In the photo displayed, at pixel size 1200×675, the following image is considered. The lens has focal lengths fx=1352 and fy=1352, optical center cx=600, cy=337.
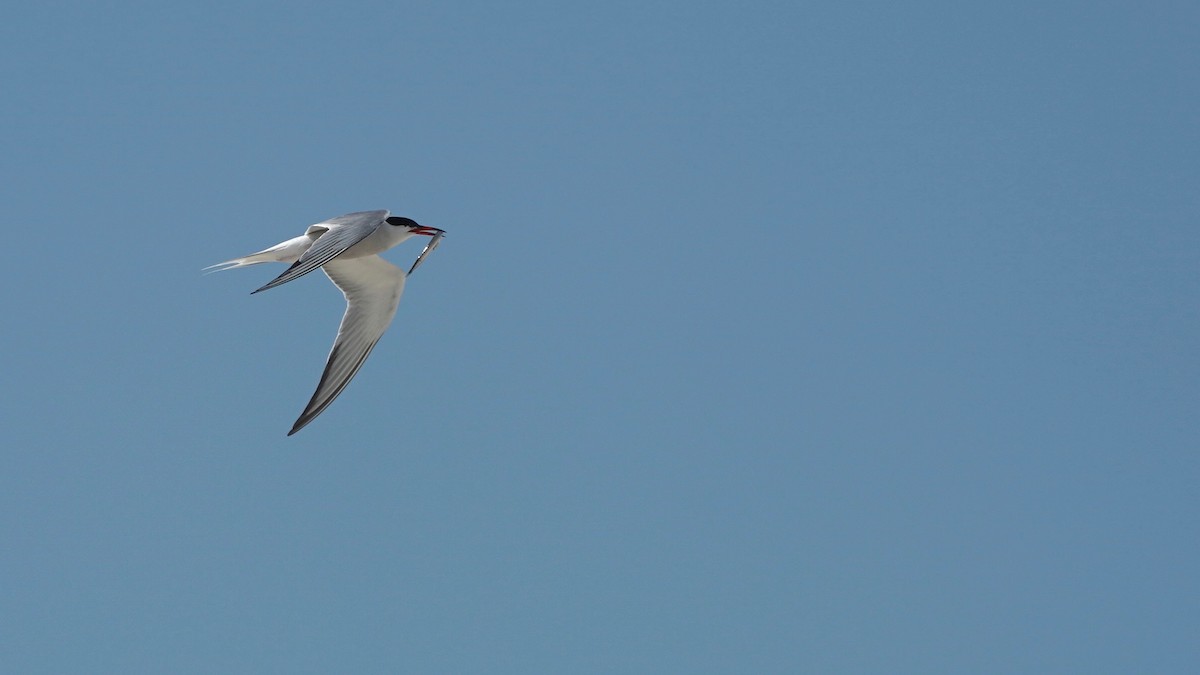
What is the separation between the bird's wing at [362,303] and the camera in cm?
1636

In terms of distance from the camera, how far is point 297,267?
40.2 feet

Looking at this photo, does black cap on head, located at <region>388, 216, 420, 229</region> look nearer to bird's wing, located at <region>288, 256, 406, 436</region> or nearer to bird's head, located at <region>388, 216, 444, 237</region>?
bird's head, located at <region>388, 216, 444, 237</region>

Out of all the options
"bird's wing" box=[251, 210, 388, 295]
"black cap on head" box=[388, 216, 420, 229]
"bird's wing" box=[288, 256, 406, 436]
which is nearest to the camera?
→ "bird's wing" box=[251, 210, 388, 295]

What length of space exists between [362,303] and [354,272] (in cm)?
41

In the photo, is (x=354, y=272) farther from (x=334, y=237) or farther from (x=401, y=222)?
(x=334, y=237)

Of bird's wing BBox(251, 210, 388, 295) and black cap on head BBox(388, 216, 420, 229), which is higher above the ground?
black cap on head BBox(388, 216, 420, 229)

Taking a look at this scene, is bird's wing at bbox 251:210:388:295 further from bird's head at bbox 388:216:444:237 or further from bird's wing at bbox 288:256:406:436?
bird's wing at bbox 288:256:406:436

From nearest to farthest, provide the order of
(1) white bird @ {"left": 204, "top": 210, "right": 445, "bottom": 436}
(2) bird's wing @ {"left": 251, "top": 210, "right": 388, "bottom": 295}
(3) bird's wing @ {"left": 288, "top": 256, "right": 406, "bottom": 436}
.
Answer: (2) bird's wing @ {"left": 251, "top": 210, "right": 388, "bottom": 295} → (1) white bird @ {"left": 204, "top": 210, "right": 445, "bottom": 436} → (3) bird's wing @ {"left": 288, "top": 256, "right": 406, "bottom": 436}

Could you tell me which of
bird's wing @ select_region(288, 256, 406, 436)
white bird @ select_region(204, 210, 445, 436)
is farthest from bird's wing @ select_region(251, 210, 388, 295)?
bird's wing @ select_region(288, 256, 406, 436)

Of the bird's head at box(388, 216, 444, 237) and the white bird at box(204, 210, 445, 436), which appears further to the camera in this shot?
the bird's head at box(388, 216, 444, 237)

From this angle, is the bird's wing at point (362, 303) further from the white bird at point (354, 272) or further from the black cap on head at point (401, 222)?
the black cap on head at point (401, 222)

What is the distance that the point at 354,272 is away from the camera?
16531 millimetres

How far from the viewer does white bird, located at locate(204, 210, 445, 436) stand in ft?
45.9

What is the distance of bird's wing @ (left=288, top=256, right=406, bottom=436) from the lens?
16.4 m
